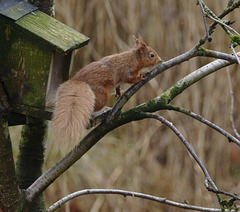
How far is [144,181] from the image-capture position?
4.30 m

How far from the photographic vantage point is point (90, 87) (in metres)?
1.95

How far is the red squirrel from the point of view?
1601 mm

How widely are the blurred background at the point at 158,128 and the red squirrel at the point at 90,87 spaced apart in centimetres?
201

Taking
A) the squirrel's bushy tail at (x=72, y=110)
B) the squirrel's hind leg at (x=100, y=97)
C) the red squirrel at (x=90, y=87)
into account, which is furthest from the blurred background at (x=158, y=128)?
the squirrel's bushy tail at (x=72, y=110)

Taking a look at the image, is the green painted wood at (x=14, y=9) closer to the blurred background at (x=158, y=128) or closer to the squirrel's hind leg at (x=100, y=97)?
the squirrel's hind leg at (x=100, y=97)

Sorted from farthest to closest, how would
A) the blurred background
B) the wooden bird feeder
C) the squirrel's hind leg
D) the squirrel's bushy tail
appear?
the blurred background
the squirrel's hind leg
the wooden bird feeder
the squirrel's bushy tail

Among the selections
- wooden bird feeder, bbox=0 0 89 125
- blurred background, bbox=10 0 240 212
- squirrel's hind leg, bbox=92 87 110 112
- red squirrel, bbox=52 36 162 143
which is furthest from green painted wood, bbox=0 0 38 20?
blurred background, bbox=10 0 240 212

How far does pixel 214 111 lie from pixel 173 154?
657mm

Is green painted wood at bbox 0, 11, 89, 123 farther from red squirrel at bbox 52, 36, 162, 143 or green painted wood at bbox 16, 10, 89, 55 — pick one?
red squirrel at bbox 52, 36, 162, 143

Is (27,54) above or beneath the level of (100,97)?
above

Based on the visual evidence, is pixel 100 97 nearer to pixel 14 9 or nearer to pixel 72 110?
pixel 72 110

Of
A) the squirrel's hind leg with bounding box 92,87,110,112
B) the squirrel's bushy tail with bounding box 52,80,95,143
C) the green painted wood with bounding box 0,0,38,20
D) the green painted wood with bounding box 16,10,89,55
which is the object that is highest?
the green painted wood with bounding box 0,0,38,20

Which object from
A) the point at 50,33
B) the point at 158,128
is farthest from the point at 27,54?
the point at 158,128

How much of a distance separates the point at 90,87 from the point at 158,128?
107 inches
